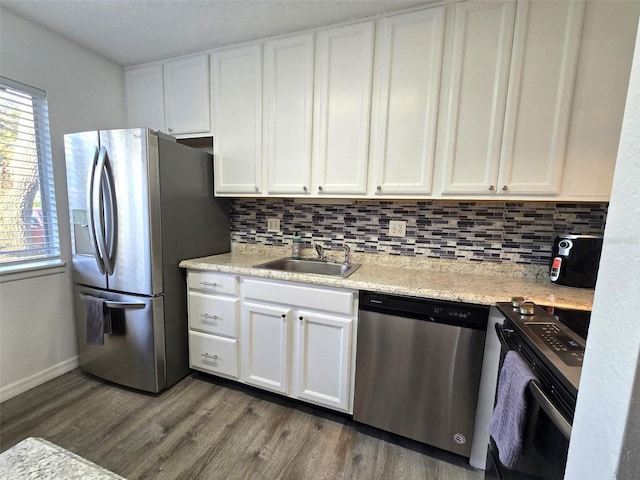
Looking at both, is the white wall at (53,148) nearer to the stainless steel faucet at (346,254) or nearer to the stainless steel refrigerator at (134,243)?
the stainless steel refrigerator at (134,243)

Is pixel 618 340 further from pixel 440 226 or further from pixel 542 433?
pixel 440 226

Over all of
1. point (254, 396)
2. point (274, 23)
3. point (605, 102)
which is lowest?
point (254, 396)

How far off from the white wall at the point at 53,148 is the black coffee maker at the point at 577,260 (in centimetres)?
317

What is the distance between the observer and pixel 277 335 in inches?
65.5

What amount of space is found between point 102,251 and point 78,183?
1.60 ft

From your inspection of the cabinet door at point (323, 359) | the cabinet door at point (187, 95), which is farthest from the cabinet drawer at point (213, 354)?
the cabinet door at point (187, 95)

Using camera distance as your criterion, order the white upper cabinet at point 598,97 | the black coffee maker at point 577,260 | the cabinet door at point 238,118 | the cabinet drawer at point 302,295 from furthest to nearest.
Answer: the cabinet door at point 238,118 < the cabinet drawer at point 302,295 < the black coffee maker at point 577,260 < the white upper cabinet at point 598,97

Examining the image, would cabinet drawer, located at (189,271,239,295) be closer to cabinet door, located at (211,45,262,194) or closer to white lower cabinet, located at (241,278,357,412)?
white lower cabinet, located at (241,278,357,412)

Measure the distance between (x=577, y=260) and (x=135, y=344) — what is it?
2.63 m

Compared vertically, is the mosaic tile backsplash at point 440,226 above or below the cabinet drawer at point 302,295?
above

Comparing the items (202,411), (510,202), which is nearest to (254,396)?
(202,411)

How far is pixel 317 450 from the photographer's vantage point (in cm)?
142

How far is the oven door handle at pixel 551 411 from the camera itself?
57cm

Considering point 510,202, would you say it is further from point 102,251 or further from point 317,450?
point 102,251
